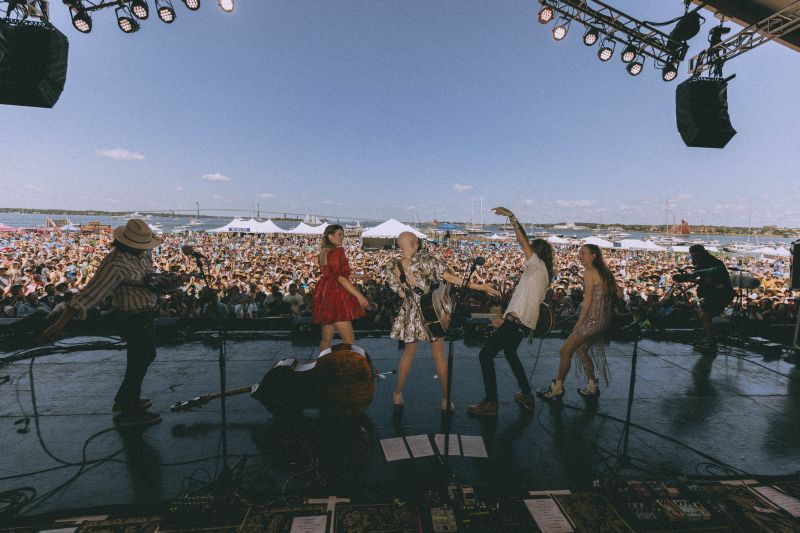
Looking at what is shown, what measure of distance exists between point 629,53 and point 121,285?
1029 centimetres

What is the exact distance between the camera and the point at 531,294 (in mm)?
3355

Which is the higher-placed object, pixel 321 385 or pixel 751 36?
pixel 751 36

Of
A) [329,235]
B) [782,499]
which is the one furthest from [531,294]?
[329,235]

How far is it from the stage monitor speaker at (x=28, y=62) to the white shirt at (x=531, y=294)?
7.55 metres

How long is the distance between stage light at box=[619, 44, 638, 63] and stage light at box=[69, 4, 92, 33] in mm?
11185

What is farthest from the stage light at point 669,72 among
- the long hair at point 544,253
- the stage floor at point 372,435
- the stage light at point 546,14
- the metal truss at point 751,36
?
the long hair at point 544,253

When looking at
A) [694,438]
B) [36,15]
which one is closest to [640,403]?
[694,438]

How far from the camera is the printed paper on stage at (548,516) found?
6.43ft

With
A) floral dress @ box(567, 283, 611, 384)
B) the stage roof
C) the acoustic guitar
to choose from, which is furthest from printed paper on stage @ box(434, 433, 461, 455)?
the stage roof

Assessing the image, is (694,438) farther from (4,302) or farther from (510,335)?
(4,302)

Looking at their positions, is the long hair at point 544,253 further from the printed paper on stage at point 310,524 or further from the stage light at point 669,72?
the stage light at point 669,72

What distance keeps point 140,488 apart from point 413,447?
1.87m

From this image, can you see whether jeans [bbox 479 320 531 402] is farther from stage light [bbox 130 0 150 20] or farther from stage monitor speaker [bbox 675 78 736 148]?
stage light [bbox 130 0 150 20]

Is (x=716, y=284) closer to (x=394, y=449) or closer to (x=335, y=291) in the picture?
(x=394, y=449)
